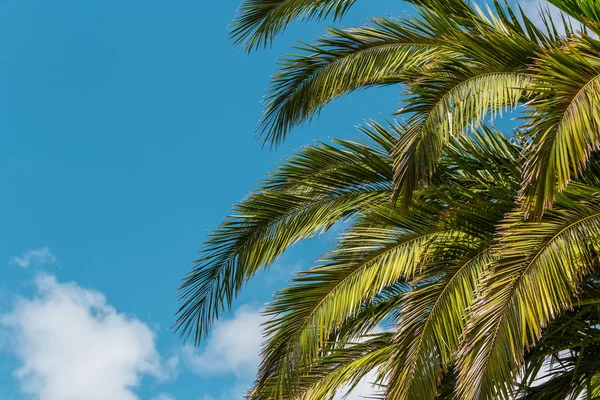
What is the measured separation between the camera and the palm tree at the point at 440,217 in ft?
17.2

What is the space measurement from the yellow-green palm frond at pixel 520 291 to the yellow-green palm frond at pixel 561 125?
2.41ft

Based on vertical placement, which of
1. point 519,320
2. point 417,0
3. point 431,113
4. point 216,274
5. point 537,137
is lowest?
point 519,320

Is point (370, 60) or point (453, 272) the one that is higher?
point (370, 60)

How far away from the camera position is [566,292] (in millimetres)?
5289

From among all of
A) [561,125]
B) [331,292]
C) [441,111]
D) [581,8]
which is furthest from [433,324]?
[581,8]

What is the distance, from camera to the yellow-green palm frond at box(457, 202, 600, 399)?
5.23 metres

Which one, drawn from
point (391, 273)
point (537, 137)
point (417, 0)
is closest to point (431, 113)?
point (537, 137)

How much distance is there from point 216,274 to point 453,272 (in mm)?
2767

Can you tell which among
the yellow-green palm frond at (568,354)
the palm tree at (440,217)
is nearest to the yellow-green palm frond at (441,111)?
the palm tree at (440,217)

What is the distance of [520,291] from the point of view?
528 centimetres

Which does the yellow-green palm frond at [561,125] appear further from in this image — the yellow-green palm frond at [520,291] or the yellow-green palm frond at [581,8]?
the yellow-green palm frond at [581,8]

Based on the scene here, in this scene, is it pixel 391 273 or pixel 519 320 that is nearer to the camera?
pixel 519 320

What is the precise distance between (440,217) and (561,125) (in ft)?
7.33

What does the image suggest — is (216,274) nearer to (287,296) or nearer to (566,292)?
(287,296)
